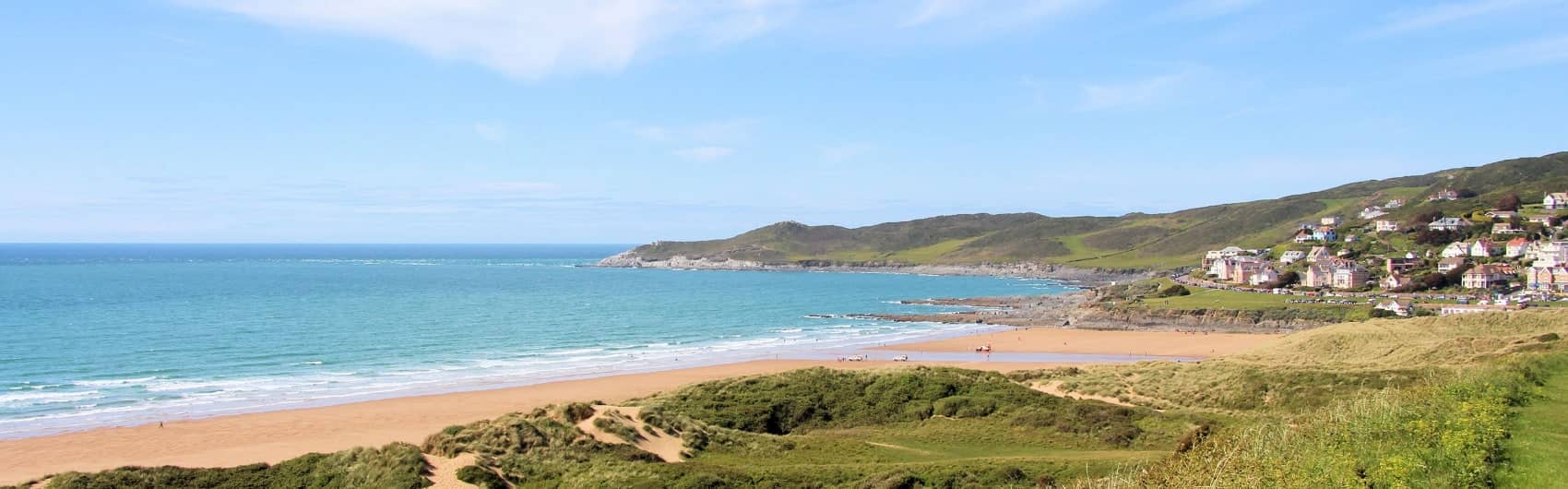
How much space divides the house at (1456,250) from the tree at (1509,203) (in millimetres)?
25039

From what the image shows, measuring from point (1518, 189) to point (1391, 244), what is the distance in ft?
120

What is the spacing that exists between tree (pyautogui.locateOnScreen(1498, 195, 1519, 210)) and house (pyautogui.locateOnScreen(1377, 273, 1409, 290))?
39075mm

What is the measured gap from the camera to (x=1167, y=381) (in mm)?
32531

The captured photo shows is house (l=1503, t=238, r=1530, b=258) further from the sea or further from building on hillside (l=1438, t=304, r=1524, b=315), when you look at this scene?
the sea

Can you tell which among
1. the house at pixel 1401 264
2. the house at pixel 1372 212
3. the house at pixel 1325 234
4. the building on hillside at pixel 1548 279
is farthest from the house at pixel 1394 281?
the house at pixel 1372 212

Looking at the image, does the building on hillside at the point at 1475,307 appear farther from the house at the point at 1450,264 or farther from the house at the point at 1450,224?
the house at the point at 1450,224

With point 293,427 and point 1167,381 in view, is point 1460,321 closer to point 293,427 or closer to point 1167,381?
point 1167,381

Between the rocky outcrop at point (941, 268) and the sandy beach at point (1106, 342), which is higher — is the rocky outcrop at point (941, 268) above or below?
above

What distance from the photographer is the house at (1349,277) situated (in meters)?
79.6

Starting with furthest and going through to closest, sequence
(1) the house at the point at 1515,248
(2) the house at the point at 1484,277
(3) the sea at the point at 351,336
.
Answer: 1. (1) the house at the point at 1515,248
2. (2) the house at the point at 1484,277
3. (3) the sea at the point at 351,336

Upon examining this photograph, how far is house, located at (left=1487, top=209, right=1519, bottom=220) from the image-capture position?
96.5m

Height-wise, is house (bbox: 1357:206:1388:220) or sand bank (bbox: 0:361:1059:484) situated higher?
house (bbox: 1357:206:1388:220)

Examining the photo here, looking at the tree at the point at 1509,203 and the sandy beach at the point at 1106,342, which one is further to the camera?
the tree at the point at 1509,203

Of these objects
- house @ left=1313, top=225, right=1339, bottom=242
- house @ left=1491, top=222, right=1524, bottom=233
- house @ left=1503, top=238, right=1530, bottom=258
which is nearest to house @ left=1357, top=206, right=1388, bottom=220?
house @ left=1313, top=225, right=1339, bottom=242
